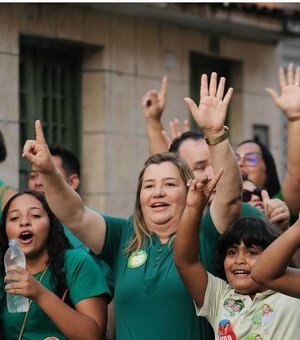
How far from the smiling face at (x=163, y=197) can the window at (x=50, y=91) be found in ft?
19.6

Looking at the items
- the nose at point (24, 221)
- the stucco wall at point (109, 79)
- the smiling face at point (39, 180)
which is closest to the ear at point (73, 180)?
the smiling face at point (39, 180)

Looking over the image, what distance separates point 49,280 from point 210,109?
3.86ft

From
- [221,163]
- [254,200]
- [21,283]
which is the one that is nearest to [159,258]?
[221,163]

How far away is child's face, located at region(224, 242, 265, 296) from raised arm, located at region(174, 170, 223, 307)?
0.16m

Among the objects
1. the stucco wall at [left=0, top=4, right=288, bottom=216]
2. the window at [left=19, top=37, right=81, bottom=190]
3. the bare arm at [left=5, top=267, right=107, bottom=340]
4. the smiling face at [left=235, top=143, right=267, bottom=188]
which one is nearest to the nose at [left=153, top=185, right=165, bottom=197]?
the bare arm at [left=5, top=267, right=107, bottom=340]

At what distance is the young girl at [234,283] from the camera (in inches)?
226

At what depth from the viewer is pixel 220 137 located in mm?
6078

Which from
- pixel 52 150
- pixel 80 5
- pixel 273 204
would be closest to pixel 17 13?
pixel 80 5

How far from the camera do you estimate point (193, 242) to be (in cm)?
579

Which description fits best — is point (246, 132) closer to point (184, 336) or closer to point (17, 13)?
point (17, 13)

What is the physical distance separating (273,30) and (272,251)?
1007 cm

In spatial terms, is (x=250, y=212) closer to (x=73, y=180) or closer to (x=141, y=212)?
(x=141, y=212)

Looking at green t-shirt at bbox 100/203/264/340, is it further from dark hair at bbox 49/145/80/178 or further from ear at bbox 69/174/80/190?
dark hair at bbox 49/145/80/178

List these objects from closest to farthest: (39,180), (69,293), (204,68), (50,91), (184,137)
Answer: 1. (69,293)
2. (184,137)
3. (39,180)
4. (50,91)
5. (204,68)
